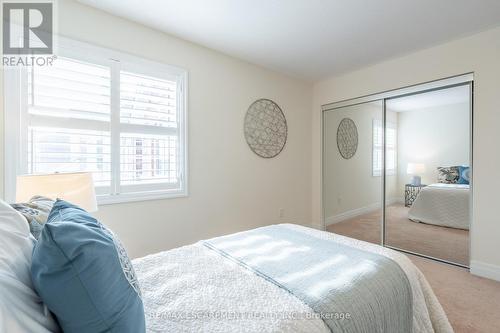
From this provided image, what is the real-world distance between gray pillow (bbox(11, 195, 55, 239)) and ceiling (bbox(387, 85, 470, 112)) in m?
3.57

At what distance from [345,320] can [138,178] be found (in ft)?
6.78

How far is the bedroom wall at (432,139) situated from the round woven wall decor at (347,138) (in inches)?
23.7

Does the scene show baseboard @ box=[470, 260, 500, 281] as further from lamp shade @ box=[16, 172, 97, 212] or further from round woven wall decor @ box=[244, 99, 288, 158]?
lamp shade @ box=[16, 172, 97, 212]

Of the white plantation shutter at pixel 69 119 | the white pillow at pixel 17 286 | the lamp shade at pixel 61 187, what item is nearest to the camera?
the white pillow at pixel 17 286

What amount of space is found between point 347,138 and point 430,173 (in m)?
1.16

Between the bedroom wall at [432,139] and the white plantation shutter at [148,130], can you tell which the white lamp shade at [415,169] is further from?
the white plantation shutter at [148,130]

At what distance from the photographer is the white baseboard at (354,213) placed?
323 cm

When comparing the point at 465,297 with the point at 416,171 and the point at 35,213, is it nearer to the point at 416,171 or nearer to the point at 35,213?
the point at 416,171

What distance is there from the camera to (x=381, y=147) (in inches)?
129

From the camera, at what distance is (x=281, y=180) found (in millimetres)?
3615

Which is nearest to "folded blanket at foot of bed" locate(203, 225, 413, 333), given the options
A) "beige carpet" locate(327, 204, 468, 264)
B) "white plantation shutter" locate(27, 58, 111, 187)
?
"white plantation shutter" locate(27, 58, 111, 187)

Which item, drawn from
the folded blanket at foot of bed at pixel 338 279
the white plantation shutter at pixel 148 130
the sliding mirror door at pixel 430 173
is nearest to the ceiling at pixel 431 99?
the sliding mirror door at pixel 430 173

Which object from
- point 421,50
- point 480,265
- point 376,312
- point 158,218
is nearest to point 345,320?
point 376,312

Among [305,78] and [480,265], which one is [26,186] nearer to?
[305,78]
